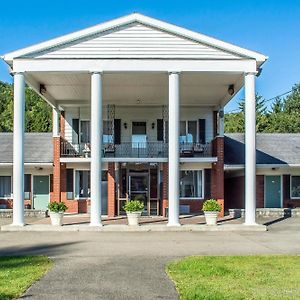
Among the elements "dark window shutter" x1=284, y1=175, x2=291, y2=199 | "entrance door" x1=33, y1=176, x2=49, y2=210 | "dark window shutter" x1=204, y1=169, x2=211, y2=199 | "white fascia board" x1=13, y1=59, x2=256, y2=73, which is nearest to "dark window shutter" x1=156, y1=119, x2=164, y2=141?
"dark window shutter" x1=204, y1=169, x2=211, y2=199

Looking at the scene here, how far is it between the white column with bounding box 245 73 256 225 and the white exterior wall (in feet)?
25.9

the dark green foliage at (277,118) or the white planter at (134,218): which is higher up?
the dark green foliage at (277,118)

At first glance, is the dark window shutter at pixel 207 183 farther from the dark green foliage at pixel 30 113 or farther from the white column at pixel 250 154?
the dark green foliage at pixel 30 113

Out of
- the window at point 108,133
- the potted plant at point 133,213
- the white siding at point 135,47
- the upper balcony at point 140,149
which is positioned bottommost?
the potted plant at point 133,213

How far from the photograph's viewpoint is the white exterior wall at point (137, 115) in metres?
28.7

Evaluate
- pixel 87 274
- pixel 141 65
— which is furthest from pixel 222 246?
pixel 141 65

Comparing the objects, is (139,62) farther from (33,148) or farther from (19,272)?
(19,272)

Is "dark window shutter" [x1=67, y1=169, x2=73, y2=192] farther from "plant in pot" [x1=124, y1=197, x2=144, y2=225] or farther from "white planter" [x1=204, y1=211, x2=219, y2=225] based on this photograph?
"white planter" [x1=204, y1=211, x2=219, y2=225]

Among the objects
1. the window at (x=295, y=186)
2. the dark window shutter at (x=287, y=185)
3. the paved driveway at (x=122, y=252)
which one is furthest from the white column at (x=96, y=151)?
the window at (x=295, y=186)

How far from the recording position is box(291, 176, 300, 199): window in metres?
30.4

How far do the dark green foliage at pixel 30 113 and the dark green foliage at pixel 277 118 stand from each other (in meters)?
20.4

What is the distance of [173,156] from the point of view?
67.5 ft

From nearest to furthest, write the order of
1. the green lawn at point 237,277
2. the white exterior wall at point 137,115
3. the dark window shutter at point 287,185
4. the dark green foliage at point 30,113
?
1. the green lawn at point 237,277
2. the white exterior wall at point 137,115
3. the dark window shutter at point 287,185
4. the dark green foliage at point 30,113

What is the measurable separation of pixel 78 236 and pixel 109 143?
986 centimetres
